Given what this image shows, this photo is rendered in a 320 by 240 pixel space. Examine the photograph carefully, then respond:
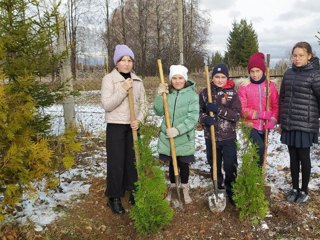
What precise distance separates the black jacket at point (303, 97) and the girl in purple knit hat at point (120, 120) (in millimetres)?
1799

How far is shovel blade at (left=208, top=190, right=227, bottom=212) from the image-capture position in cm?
428

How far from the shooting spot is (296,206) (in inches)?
178

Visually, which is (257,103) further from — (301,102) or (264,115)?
(301,102)

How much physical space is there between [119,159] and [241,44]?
3546cm

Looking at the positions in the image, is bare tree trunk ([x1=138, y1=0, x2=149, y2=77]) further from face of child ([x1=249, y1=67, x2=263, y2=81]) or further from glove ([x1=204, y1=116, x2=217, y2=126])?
glove ([x1=204, y1=116, x2=217, y2=126])

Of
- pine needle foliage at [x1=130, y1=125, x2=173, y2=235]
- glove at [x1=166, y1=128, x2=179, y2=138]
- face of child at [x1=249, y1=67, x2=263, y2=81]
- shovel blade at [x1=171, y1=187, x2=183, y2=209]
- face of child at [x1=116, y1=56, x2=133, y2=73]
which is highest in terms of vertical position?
face of child at [x1=116, y1=56, x2=133, y2=73]

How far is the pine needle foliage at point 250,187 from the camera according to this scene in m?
3.98

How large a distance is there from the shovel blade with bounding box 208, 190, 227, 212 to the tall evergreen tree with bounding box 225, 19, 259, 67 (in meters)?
33.6

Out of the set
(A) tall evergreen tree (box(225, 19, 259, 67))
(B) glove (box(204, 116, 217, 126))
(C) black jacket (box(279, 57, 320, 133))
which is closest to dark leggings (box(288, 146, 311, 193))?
(C) black jacket (box(279, 57, 320, 133))

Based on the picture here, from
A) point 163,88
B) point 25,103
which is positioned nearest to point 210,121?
point 163,88

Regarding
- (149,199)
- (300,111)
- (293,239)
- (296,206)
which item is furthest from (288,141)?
(149,199)

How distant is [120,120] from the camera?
416 cm

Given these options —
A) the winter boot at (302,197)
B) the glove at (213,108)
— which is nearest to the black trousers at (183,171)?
the glove at (213,108)

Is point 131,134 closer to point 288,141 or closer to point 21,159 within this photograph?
point 21,159
